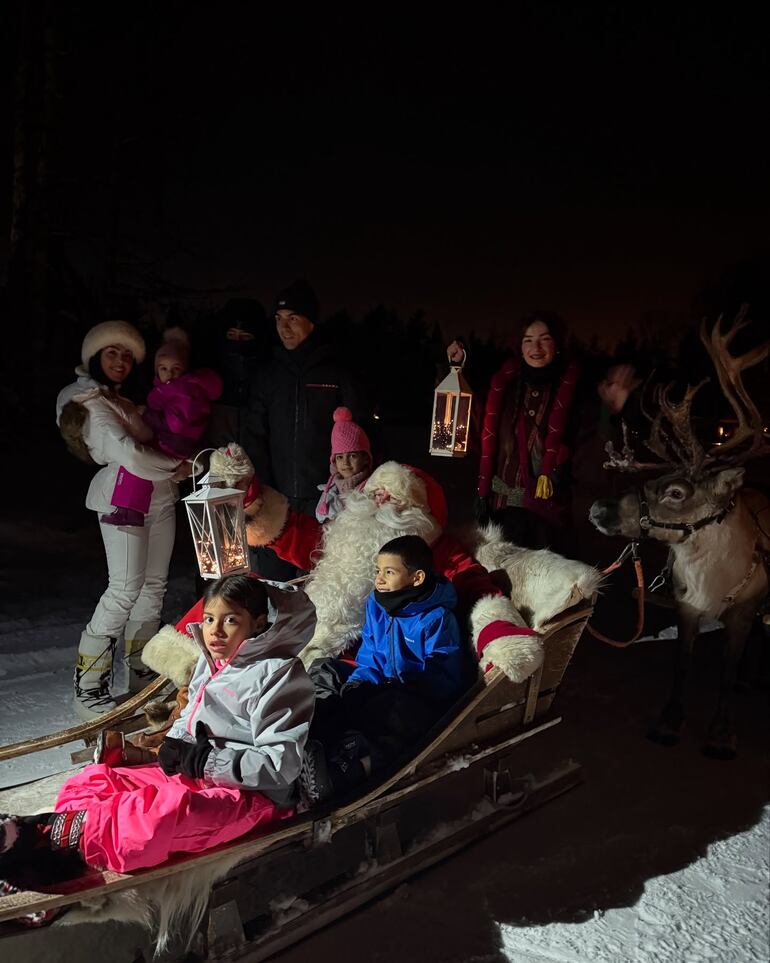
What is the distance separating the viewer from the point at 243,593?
7.50 feet

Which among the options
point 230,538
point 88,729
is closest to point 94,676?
point 88,729

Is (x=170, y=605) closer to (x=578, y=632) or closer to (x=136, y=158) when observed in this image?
(x=578, y=632)

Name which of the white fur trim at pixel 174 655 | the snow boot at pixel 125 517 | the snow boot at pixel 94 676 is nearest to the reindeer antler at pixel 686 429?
the white fur trim at pixel 174 655

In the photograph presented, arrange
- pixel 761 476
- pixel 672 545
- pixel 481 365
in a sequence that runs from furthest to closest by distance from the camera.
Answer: pixel 761 476 < pixel 481 365 < pixel 672 545

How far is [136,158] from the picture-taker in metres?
10.7

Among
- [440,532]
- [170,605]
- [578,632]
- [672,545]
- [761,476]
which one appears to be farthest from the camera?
[761,476]

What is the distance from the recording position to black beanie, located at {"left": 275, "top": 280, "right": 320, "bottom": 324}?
3.88 metres

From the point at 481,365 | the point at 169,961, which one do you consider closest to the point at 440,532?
the point at 169,961

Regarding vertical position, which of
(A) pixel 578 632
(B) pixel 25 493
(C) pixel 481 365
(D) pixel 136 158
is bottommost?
(B) pixel 25 493

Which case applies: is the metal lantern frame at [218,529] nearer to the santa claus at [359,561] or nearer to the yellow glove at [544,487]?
the santa claus at [359,561]

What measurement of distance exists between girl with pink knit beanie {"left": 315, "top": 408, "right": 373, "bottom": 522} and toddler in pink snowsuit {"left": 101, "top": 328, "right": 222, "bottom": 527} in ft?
2.47

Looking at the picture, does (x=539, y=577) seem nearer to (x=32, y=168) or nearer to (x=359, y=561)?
(x=359, y=561)

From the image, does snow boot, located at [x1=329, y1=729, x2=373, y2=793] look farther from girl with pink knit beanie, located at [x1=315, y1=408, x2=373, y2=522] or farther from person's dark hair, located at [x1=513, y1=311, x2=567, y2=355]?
person's dark hair, located at [x1=513, y1=311, x2=567, y2=355]

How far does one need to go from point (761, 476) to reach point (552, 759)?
906cm
